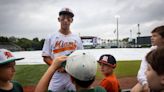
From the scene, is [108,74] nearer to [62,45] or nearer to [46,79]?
[62,45]

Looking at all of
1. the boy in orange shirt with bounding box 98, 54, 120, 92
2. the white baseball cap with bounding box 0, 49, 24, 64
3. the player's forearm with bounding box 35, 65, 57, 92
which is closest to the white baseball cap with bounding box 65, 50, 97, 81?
the player's forearm with bounding box 35, 65, 57, 92

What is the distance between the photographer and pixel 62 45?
4.26m

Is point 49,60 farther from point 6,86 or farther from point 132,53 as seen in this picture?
point 132,53

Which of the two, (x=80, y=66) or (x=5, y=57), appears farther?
(x=5, y=57)

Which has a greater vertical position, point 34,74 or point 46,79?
point 46,79

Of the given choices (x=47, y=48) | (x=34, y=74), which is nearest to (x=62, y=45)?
(x=47, y=48)

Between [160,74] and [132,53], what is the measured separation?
33.8 m

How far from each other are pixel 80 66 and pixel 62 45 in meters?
2.01

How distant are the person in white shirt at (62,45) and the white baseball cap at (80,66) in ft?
5.98

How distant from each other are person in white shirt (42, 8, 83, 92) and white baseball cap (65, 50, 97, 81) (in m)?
1.82

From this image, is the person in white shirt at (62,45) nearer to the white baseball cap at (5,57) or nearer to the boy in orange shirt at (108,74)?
the boy in orange shirt at (108,74)

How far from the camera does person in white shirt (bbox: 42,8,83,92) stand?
13.6 feet

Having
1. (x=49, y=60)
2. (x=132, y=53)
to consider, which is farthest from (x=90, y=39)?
(x=49, y=60)

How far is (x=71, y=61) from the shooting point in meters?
2.26
